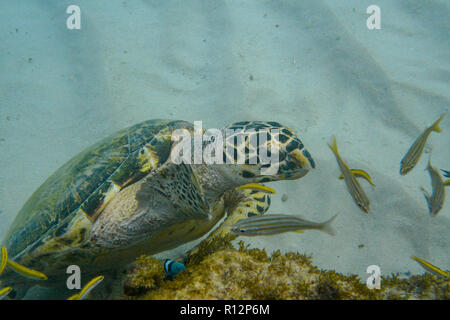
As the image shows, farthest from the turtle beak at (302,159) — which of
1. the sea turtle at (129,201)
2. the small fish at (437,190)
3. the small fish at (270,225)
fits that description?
the small fish at (437,190)

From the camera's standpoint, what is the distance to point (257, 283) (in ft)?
4.96

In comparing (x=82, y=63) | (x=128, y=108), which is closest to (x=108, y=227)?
(x=128, y=108)

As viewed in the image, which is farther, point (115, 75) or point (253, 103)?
point (115, 75)

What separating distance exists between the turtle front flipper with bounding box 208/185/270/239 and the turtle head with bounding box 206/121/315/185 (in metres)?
0.42

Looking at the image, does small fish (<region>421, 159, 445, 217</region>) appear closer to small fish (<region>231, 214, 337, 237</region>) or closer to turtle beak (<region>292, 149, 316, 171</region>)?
turtle beak (<region>292, 149, 316, 171</region>)

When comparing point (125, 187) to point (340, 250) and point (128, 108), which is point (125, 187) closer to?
point (340, 250)

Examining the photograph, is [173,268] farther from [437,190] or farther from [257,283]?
[437,190]

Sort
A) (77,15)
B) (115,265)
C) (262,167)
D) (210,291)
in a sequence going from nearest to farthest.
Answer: (210,291), (262,167), (115,265), (77,15)

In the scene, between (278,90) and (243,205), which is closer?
(243,205)

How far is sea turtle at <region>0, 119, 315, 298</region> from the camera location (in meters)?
2.09

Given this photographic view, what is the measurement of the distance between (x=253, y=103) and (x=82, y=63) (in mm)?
4159

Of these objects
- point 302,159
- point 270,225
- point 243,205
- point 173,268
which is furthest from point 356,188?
point 173,268

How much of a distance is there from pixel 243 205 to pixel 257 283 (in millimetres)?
1271
